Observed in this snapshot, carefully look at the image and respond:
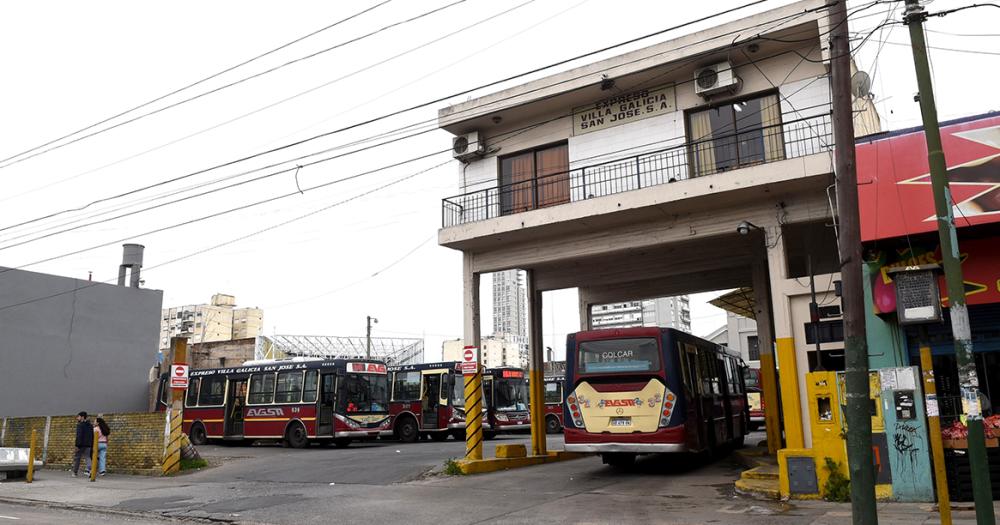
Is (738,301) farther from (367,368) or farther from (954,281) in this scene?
(954,281)

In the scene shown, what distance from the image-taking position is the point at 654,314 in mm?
152250

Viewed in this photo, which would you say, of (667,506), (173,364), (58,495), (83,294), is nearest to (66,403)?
(83,294)

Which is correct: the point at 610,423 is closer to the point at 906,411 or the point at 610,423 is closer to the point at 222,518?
the point at 906,411

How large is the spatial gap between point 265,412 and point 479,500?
16.2 metres

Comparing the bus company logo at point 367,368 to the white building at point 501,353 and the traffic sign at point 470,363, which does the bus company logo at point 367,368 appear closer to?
the traffic sign at point 470,363

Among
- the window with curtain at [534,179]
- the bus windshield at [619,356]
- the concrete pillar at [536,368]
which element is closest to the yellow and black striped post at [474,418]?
the concrete pillar at [536,368]

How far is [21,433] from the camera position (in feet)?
77.4

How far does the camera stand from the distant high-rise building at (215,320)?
111919 mm

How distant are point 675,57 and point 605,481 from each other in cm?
920

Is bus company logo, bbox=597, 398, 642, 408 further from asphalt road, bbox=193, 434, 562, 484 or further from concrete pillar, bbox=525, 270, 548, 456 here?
asphalt road, bbox=193, 434, 562, 484

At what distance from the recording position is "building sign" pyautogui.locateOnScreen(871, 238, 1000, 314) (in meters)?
11.0

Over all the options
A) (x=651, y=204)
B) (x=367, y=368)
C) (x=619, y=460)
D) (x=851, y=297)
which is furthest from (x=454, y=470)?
(x=851, y=297)

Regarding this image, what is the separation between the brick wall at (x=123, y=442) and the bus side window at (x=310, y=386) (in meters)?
6.36

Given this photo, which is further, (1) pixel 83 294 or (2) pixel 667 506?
(1) pixel 83 294
